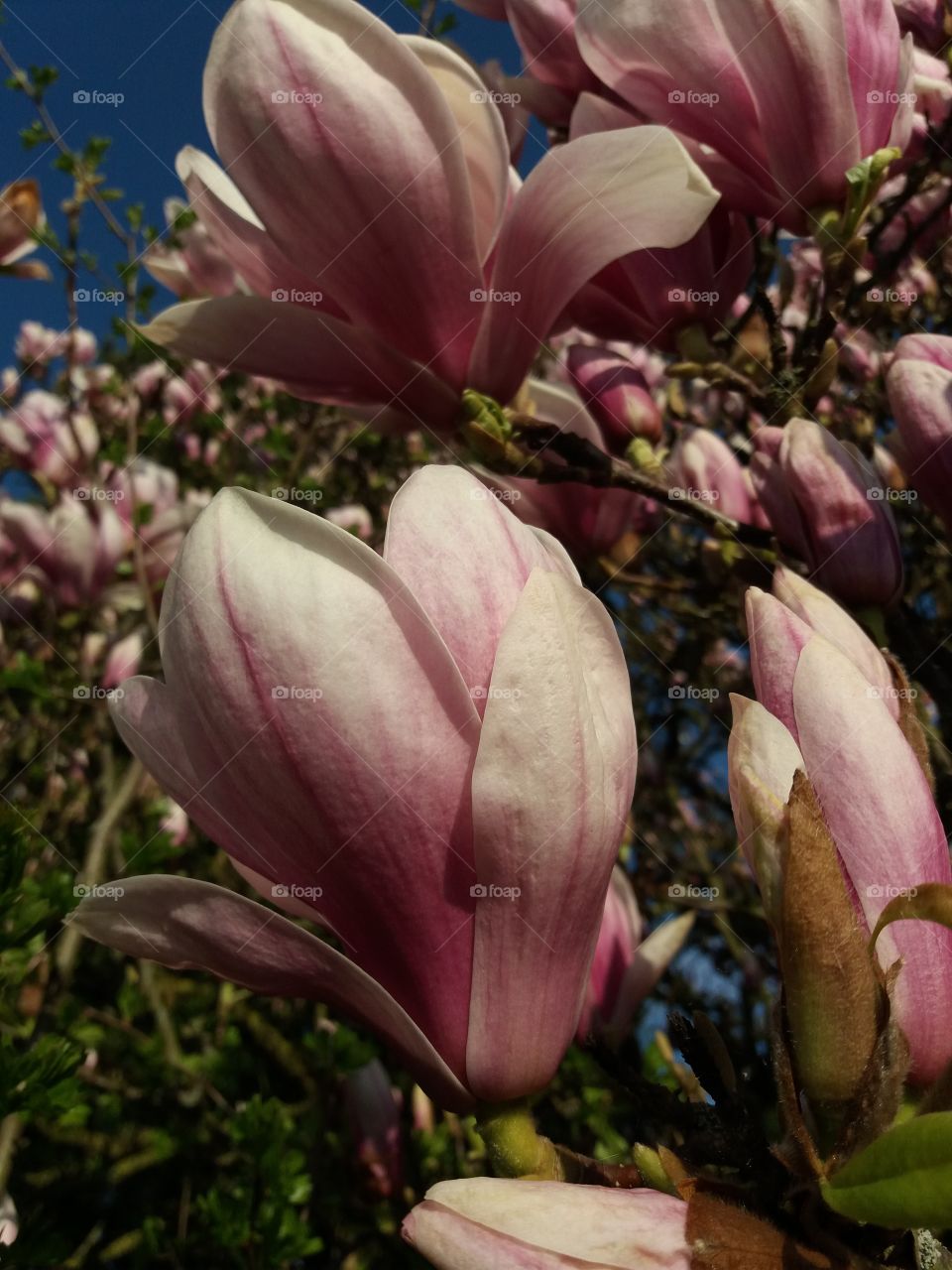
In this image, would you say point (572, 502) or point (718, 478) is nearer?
point (572, 502)

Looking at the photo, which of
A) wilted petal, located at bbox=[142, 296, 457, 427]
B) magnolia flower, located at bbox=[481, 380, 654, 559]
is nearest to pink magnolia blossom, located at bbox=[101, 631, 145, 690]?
magnolia flower, located at bbox=[481, 380, 654, 559]

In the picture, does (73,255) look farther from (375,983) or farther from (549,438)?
(375,983)

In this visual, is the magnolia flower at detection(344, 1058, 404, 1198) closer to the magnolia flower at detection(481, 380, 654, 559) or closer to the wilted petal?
the magnolia flower at detection(481, 380, 654, 559)

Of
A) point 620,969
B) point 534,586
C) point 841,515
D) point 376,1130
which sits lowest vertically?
point 376,1130

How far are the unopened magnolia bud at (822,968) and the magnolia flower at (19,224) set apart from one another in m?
1.15

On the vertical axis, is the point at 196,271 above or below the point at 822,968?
above

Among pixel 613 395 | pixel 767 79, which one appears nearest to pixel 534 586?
pixel 767 79

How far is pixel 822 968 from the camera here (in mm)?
426

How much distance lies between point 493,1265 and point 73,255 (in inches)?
86.0

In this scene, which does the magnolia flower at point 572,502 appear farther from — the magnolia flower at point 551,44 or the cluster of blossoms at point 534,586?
the magnolia flower at point 551,44

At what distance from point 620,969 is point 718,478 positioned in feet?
1.83

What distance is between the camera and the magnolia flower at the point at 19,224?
4.04ft

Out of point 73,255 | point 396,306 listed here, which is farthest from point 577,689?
point 73,255

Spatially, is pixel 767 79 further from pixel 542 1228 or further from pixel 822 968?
pixel 542 1228
